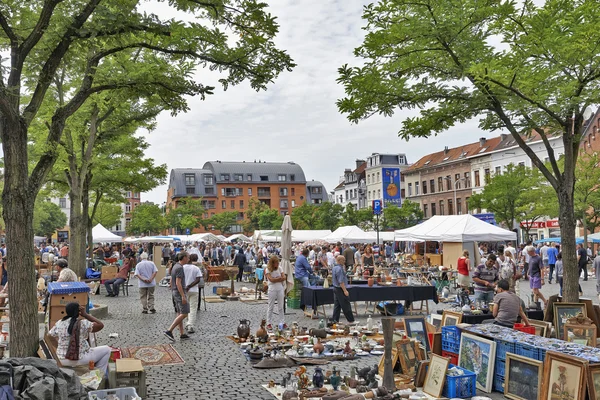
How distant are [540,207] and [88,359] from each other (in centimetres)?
3734

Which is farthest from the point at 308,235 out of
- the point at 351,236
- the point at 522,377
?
the point at 522,377

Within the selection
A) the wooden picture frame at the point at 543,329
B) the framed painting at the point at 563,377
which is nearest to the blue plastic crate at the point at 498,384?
the framed painting at the point at 563,377

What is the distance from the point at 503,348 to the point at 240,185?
99.0m

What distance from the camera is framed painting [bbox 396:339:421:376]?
8289 mm

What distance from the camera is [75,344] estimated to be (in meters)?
7.28

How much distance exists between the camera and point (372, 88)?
33.6 ft

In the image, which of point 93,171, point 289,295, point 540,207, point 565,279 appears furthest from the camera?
point 540,207

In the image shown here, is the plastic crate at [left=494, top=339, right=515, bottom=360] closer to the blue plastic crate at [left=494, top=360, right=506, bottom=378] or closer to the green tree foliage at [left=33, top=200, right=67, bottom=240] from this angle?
the blue plastic crate at [left=494, top=360, right=506, bottom=378]

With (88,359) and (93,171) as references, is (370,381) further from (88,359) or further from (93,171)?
(93,171)

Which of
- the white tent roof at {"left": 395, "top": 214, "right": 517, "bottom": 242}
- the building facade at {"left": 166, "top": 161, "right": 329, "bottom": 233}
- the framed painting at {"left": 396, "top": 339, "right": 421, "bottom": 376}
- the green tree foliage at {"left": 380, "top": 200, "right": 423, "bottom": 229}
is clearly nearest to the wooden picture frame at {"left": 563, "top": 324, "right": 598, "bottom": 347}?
the framed painting at {"left": 396, "top": 339, "right": 421, "bottom": 376}

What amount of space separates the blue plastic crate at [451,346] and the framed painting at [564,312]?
8.99ft

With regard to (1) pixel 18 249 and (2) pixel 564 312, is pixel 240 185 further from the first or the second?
(1) pixel 18 249

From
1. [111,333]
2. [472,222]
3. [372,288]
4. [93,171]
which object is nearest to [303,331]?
[372,288]

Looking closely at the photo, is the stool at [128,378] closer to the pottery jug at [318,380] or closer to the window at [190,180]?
the pottery jug at [318,380]
